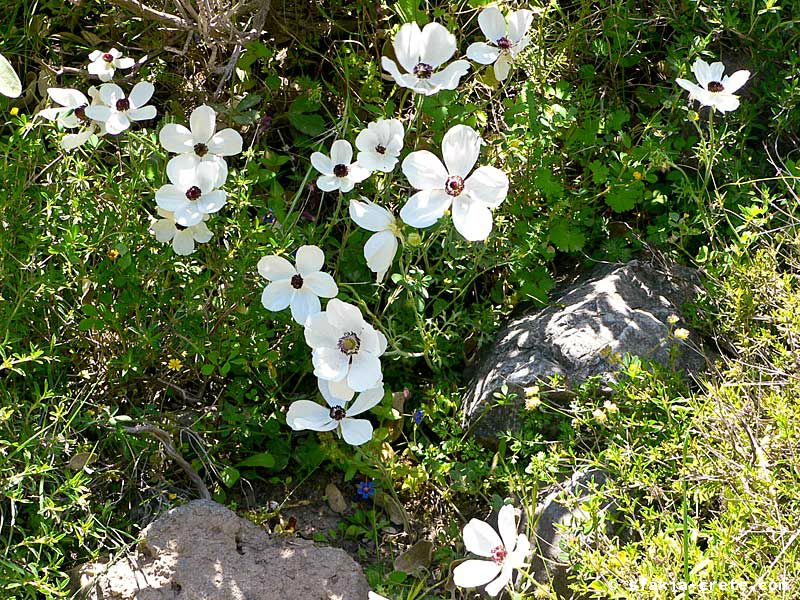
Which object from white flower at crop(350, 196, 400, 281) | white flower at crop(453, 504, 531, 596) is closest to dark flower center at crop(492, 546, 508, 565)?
white flower at crop(453, 504, 531, 596)

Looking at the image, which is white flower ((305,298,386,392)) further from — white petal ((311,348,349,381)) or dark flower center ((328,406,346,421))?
dark flower center ((328,406,346,421))

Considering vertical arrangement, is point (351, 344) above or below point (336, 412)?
above

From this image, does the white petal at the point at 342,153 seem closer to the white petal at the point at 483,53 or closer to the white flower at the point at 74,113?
the white petal at the point at 483,53

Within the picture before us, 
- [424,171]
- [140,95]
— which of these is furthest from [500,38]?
[140,95]

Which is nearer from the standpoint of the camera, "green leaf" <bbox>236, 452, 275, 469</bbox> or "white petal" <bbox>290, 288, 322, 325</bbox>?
"white petal" <bbox>290, 288, 322, 325</bbox>

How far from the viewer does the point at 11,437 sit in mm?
2006

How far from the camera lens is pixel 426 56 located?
2.19 meters

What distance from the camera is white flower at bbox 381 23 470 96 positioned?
215 centimetres

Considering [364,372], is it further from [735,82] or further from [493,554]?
[735,82]

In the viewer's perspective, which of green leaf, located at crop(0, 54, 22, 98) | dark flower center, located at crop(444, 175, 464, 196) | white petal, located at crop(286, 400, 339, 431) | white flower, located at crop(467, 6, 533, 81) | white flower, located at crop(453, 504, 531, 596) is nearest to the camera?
green leaf, located at crop(0, 54, 22, 98)

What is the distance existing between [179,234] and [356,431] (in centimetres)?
62

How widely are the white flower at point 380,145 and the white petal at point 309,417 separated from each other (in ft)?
1.92

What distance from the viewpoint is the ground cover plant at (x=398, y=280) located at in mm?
1983

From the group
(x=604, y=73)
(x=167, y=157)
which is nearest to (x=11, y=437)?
(x=167, y=157)
